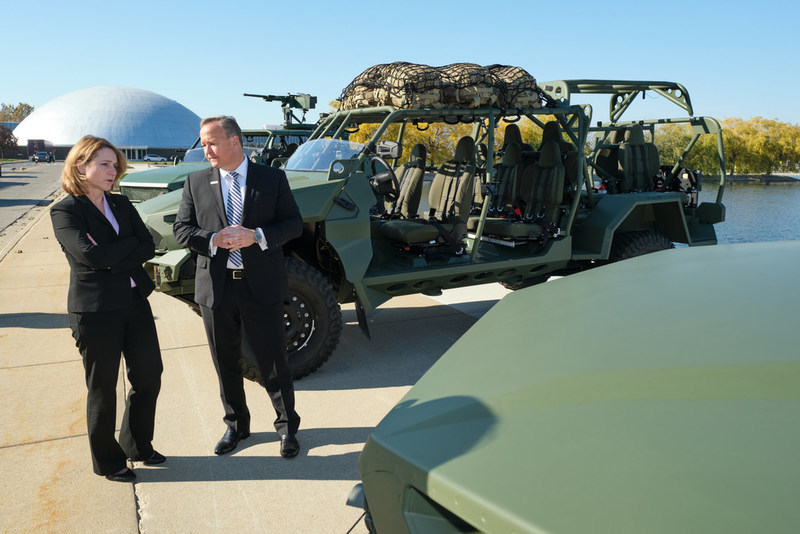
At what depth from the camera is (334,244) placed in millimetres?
4715

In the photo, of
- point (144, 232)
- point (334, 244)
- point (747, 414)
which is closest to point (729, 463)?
point (747, 414)

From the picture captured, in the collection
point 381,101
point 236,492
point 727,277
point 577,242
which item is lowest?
point 236,492

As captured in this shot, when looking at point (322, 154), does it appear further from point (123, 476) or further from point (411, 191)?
point (123, 476)

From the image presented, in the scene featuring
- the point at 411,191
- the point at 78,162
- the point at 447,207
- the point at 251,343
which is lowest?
the point at 251,343

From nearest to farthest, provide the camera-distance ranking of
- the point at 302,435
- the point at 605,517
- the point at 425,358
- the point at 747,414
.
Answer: the point at 605,517
the point at 747,414
the point at 302,435
the point at 425,358

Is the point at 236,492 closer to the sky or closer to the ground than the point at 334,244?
closer to the ground

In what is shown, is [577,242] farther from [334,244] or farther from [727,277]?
[727,277]

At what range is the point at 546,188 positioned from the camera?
6148 millimetres

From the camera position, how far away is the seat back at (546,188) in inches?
239

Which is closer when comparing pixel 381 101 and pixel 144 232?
pixel 144 232

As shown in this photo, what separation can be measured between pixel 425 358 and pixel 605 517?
4202 mm

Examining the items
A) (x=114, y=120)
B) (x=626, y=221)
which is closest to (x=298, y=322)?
(x=626, y=221)

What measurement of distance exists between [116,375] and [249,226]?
39.7 inches

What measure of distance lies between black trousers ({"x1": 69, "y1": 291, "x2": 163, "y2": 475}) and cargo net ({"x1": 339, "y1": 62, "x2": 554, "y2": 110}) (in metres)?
2.94
